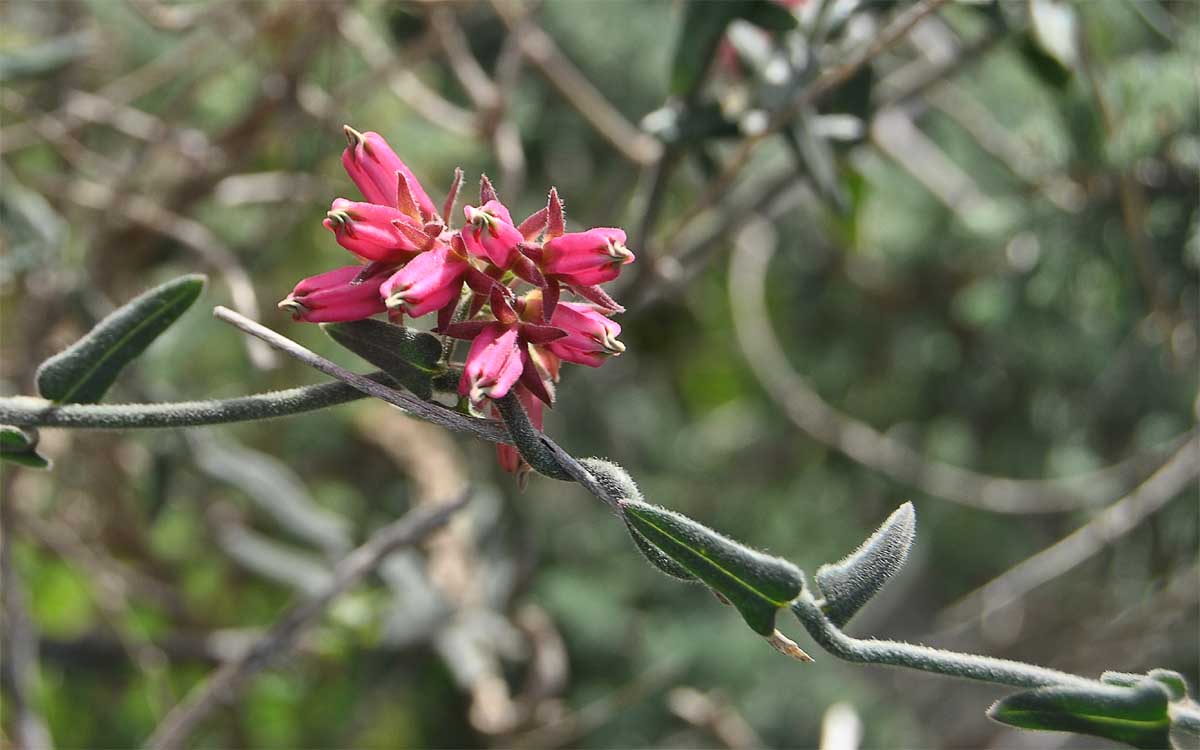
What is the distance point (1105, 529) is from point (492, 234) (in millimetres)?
1240

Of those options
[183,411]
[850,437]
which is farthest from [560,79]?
[183,411]

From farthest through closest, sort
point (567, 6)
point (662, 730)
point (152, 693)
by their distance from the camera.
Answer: point (567, 6) < point (662, 730) < point (152, 693)

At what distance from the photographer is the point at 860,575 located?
47 centimetres

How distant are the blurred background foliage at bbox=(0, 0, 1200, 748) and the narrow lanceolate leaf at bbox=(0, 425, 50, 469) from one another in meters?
0.43

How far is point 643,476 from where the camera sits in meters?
1.77

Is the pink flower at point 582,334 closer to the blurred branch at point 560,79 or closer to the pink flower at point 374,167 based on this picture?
the pink flower at point 374,167

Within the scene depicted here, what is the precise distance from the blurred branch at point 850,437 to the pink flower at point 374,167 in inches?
42.8

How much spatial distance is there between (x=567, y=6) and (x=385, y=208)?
1.38 meters

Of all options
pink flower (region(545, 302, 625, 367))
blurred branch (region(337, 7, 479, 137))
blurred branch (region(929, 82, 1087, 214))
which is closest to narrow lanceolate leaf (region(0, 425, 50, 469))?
pink flower (region(545, 302, 625, 367))

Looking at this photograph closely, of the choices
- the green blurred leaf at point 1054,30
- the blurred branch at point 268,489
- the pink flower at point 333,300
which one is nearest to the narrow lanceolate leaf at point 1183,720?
the pink flower at point 333,300

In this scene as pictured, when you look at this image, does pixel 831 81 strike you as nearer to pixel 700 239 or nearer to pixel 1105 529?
pixel 700 239

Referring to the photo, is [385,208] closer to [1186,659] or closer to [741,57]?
[741,57]

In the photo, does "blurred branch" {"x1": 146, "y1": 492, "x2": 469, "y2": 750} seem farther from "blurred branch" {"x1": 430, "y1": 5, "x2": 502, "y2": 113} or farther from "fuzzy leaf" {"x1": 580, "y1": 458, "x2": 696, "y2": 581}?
"blurred branch" {"x1": 430, "y1": 5, "x2": 502, "y2": 113}

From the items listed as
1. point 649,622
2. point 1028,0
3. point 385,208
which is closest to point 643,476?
point 649,622
